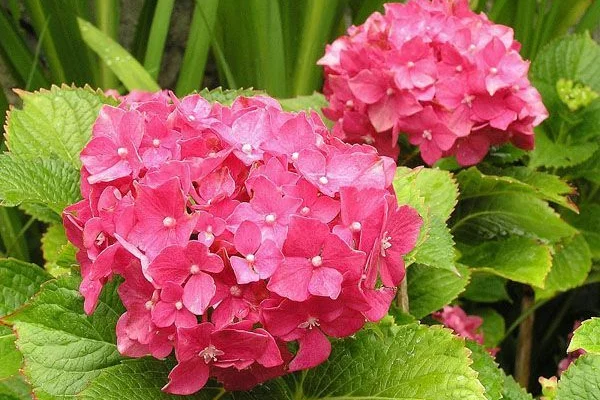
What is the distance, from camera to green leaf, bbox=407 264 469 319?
3.41ft

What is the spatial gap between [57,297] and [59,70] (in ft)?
3.34

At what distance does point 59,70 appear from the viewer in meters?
1.62

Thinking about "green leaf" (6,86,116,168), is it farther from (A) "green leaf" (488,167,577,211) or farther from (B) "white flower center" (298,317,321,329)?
(A) "green leaf" (488,167,577,211)

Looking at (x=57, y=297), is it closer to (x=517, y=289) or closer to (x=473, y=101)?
(x=473, y=101)

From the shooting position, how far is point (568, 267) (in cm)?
142

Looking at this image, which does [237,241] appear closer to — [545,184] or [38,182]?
[38,182]

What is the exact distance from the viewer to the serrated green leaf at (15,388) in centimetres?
88

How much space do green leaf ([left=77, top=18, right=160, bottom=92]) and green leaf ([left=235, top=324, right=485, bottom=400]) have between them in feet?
2.45

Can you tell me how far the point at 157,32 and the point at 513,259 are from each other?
0.79 metres

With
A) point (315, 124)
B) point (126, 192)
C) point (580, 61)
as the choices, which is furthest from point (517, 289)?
point (126, 192)

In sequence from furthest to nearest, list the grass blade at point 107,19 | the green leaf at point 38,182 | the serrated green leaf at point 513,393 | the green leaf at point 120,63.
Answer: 1. the grass blade at point 107,19
2. the green leaf at point 120,63
3. the serrated green leaf at point 513,393
4. the green leaf at point 38,182

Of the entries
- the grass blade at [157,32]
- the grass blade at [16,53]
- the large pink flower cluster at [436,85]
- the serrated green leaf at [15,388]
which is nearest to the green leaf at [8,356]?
the serrated green leaf at [15,388]

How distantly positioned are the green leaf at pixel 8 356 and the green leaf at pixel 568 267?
3.17 ft

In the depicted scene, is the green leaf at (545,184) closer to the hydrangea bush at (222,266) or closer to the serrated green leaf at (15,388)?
the hydrangea bush at (222,266)
